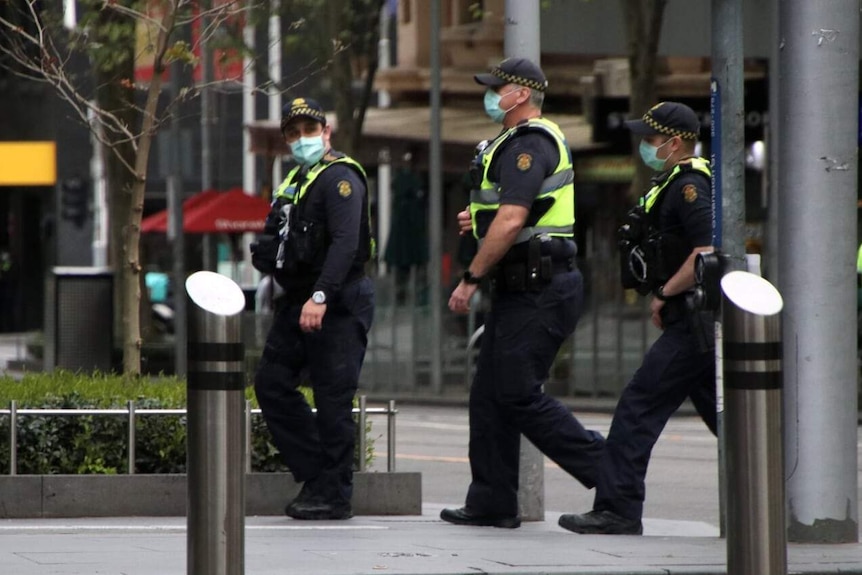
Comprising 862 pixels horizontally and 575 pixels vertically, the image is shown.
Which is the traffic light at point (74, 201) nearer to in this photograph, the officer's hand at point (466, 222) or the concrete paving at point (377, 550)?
the concrete paving at point (377, 550)

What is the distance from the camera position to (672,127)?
8.30 meters

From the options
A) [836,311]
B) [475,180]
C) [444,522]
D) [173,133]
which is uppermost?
[173,133]

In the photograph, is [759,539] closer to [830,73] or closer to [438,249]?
[830,73]

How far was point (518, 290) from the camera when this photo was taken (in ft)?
25.9

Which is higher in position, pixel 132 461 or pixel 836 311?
pixel 836 311

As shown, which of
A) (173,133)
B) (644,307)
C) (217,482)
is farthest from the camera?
(173,133)

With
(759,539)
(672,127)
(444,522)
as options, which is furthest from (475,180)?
(759,539)

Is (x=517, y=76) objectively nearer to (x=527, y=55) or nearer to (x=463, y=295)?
(x=527, y=55)

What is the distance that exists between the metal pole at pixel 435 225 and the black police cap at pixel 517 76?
536 inches

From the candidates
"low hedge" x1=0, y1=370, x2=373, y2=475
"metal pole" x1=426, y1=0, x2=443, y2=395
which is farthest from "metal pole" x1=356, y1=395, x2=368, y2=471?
"metal pole" x1=426, y1=0, x2=443, y2=395

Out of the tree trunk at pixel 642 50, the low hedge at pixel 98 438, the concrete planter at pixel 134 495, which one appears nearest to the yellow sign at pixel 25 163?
the tree trunk at pixel 642 50

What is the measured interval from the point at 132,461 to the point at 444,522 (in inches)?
56.3

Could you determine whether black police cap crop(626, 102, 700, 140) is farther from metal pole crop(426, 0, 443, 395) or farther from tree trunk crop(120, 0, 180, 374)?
metal pole crop(426, 0, 443, 395)

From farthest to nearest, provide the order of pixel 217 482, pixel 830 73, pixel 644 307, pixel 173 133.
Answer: pixel 173 133
pixel 644 307
pixel 830 73
pixel 217 482
